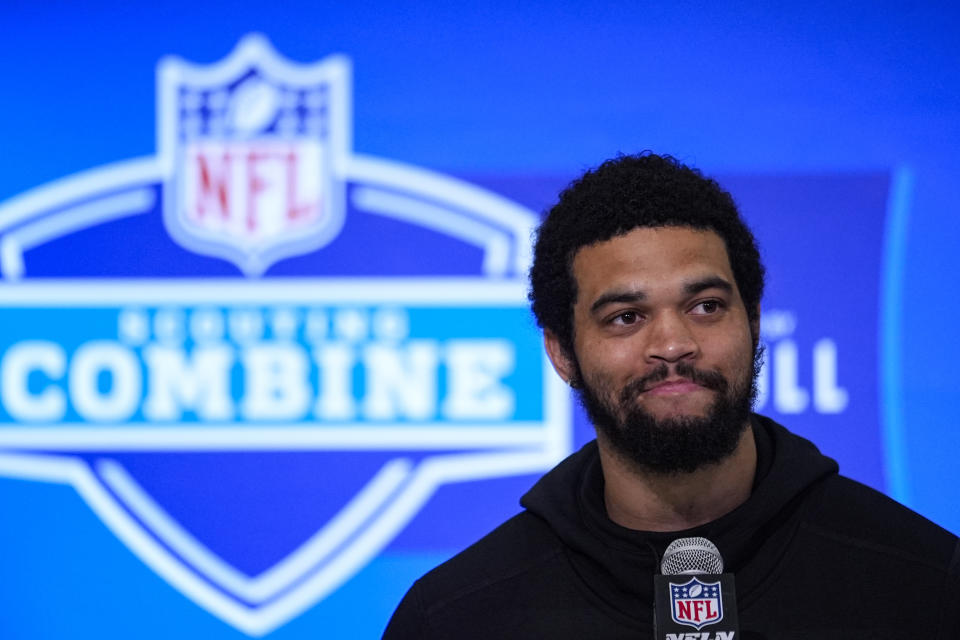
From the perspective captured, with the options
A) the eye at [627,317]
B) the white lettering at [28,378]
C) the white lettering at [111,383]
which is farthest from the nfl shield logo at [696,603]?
the white lettering at [28,378]

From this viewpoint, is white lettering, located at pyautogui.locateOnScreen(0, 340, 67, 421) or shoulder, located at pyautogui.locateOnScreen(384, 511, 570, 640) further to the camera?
white lettering, located at pyautogui.locateOnScreen(0, 340, 67, 421)

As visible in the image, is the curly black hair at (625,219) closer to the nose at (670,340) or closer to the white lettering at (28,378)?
the nose at (670,340)

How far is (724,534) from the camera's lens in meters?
1.54

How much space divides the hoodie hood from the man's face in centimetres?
9

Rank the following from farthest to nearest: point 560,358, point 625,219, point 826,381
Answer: point 826,381
point 560,358
point 625,219

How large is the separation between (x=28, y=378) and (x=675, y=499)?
1.97 meters

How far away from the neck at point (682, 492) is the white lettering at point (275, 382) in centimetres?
143

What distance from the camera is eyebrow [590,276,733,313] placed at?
156cm

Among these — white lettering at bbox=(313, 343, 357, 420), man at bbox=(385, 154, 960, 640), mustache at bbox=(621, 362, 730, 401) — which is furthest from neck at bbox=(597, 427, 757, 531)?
white lettering at bbox=(313, 343, 357, 420)

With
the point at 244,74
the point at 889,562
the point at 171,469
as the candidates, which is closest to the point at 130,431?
the point at 171,469

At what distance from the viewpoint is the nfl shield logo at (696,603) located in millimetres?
1425

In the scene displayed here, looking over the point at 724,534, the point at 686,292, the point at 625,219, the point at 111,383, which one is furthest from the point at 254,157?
the point at 724,534

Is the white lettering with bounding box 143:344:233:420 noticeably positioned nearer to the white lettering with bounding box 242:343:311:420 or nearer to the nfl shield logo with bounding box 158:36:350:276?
the white lettering with bounding box 242:343:311:420

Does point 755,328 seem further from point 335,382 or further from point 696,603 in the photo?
point 335,382
